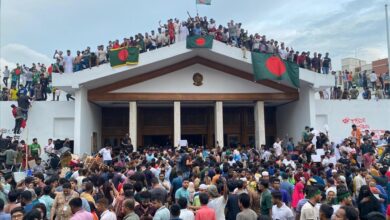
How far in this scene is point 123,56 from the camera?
17609mm

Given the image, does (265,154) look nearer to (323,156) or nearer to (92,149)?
(323,156)

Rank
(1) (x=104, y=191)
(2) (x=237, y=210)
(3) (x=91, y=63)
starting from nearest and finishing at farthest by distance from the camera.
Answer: (2) (x=237, y=210)
(1) (x=104, y=191)
(3) (x=91, y=63)

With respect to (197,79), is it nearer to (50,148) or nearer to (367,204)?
(50,148)

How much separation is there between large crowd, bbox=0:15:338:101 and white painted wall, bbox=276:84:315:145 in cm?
151

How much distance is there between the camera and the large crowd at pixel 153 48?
59.0 feet

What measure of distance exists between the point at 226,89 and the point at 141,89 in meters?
4.49

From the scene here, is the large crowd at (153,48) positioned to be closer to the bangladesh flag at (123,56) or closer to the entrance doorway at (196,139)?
the bangladesh flag at (123,56)

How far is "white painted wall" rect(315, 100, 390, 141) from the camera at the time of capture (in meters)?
20.6

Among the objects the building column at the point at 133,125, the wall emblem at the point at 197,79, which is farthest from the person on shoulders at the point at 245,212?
the wall emblem at the point at 197,79

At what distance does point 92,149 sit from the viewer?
19.8 metres

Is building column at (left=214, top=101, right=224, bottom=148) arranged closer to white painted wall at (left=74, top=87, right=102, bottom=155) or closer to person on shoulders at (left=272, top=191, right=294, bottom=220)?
white painted wall at (left=74, top=87, right=102, bottom=155)

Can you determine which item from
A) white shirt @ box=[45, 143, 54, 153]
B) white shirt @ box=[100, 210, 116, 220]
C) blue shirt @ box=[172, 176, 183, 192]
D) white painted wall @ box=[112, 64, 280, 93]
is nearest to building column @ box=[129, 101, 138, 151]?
white painted wall @ box=[112, 64, 280, 93]

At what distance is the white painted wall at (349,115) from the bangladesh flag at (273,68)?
2.98m

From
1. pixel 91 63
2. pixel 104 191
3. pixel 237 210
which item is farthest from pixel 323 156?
pixel 91 63
